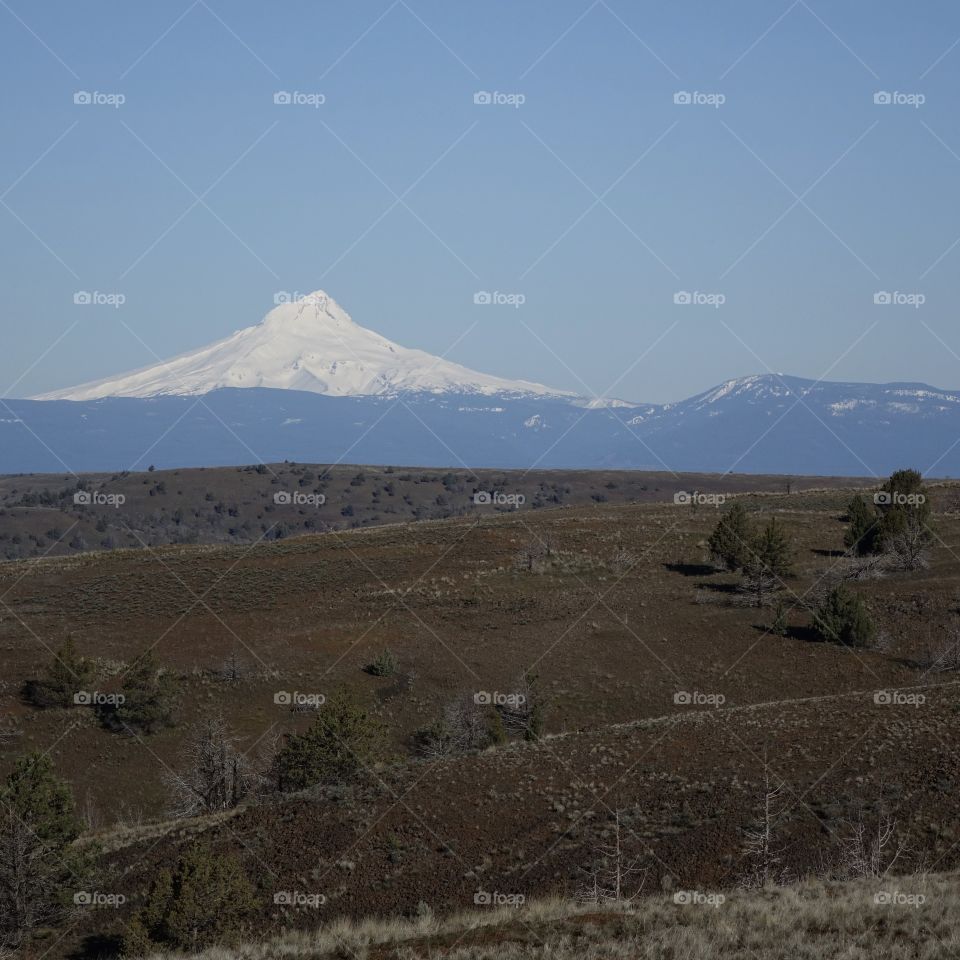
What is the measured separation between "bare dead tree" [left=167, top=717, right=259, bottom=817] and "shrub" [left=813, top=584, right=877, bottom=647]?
2269cm

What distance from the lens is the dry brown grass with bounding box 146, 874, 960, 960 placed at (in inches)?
512

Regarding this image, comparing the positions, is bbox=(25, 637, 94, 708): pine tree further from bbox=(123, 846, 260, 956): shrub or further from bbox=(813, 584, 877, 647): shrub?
bbox=(813, 584, 877, 647): shrub

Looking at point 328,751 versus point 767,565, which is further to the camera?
point 767,565

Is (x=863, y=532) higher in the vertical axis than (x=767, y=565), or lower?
higher

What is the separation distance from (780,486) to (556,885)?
9339cm

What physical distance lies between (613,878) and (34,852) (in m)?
10.3

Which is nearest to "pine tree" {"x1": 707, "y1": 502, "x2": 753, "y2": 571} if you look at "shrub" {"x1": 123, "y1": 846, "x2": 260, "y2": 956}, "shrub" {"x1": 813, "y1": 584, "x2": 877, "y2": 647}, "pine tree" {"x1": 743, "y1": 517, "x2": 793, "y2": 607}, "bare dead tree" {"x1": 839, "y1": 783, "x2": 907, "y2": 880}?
"pine tree" {"x1": 743, "y1": 517, "x2": 793, "y2": 607}

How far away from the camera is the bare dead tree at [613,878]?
17406 millimetres

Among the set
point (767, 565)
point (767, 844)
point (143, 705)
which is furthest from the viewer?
point (767, 565)

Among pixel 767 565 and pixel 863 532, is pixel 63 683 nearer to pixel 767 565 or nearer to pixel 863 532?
pixel 767 565

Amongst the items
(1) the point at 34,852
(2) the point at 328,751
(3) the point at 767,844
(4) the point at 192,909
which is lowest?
(4) the point at 192,909

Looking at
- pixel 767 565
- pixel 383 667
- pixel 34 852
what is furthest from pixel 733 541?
pixel 34 852

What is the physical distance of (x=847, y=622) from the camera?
3956 centimetres

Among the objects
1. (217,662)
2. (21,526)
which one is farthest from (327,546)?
(21,526)
